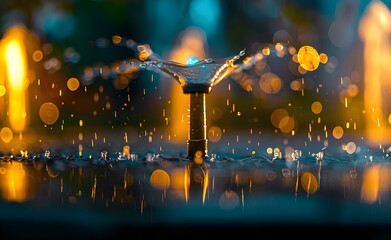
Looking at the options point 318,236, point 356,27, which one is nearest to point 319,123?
point 356,27

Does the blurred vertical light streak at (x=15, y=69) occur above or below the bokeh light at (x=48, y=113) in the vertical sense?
above

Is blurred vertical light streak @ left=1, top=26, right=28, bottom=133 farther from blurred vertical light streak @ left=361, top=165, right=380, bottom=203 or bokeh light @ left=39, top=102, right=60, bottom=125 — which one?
blurred vertical light streak @ left=361, top=165, right=380, bottom=203

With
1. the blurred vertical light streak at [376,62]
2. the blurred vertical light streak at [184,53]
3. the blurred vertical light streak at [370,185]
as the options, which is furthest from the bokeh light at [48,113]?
the blurred vertical light streak at [370,185]

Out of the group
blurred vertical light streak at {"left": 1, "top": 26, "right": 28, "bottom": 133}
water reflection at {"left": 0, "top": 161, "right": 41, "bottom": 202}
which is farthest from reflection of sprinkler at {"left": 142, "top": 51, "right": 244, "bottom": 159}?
blurred vertical light streak at {"left": 1, "top": 26, "right": 28, "bottom": 133}

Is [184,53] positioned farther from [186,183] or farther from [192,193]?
[192,193]

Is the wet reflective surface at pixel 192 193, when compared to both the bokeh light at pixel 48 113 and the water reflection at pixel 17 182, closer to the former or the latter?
the water reflection at pixel 17 182
